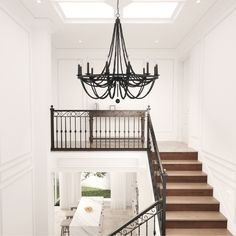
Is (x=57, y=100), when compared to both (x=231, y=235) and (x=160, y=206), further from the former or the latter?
(x=231, y=235)

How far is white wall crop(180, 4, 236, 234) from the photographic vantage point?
415 centimetres

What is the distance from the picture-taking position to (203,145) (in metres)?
5.63

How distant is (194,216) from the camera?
4395mm

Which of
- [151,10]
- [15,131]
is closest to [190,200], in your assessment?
[15,131]

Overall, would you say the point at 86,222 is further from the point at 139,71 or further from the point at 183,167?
the point at 139,71

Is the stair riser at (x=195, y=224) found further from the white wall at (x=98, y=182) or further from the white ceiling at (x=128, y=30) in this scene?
the white wall at (x=98, y=182)

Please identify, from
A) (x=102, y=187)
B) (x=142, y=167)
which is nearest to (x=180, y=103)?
(x=142, y=167)

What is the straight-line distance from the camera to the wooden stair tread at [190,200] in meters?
4.65

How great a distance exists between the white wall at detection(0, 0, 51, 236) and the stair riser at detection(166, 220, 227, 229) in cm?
289

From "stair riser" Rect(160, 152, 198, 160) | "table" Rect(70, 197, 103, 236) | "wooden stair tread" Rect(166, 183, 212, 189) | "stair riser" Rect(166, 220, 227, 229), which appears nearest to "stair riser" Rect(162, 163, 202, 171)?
"stair riser" Rect(160, 152, 198, 160)

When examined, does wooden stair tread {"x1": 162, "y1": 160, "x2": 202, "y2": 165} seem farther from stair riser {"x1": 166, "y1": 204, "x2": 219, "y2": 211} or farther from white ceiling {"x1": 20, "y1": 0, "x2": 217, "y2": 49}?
white ceiling {"x1": 20, "y1": 0, "x2": 217, "y2": 49}

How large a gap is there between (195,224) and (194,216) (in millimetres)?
162

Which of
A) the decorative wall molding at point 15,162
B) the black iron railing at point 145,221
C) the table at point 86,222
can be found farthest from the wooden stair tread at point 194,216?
the table at point 86,222

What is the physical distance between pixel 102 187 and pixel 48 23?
35.8ft
